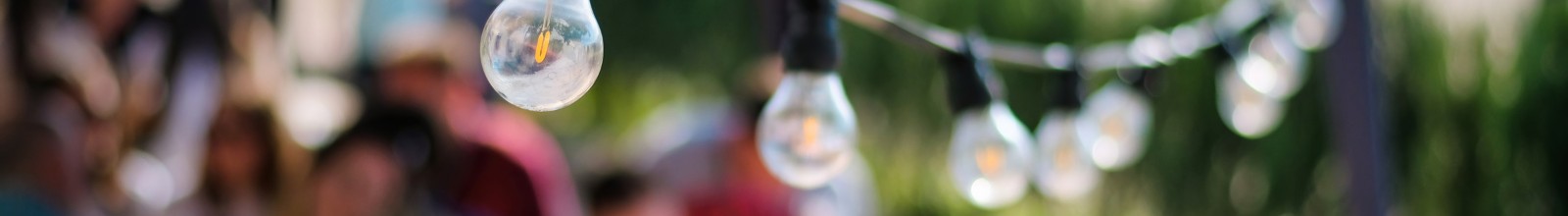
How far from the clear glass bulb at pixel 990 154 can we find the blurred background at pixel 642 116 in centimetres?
14

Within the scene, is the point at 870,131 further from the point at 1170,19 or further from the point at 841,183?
the point at 841,183

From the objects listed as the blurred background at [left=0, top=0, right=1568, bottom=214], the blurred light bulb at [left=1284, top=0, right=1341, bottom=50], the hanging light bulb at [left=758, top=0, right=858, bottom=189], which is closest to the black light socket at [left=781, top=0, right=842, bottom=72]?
the hanging light bulb at [left=758, top=0, right=858, bottom=189]

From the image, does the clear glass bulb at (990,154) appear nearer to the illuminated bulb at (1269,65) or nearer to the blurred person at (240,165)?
the illuminated bulb at (1269,65)

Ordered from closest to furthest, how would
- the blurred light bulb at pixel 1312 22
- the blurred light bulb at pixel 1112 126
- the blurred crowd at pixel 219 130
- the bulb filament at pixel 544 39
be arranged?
1. the bulb filament at pixel 544 39
2. the blurred light bulb at pixel 1112 126
3. the blurred light bulb at pixel 1312 22
4. the blurred crowd at pixel 219 130

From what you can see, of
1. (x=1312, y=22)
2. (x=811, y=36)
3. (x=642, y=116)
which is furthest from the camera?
(x=642, y=116)

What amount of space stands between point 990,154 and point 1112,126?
0.27 metres

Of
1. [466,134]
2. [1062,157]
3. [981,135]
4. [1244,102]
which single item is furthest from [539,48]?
[466,134]

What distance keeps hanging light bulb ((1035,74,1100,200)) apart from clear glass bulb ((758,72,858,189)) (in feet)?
0.90

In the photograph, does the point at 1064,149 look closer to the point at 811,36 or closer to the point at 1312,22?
the point at 811,36

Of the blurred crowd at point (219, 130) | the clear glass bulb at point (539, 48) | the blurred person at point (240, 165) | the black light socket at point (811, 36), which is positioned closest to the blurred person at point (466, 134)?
the blurred crowd at point (219, 130)

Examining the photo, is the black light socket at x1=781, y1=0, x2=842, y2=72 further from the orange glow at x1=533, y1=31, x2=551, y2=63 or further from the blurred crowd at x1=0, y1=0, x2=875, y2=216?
the blurred crowd at x1=0, y1=0, x2=875, y2=216

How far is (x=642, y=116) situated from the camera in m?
2.33

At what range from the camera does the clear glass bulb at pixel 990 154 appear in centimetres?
70

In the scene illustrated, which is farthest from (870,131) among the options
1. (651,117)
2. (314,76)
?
(314,76)
